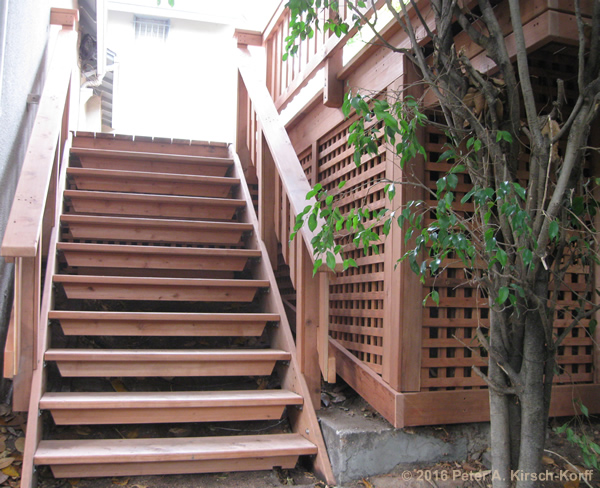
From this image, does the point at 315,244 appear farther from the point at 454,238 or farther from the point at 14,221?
the point at 14,221

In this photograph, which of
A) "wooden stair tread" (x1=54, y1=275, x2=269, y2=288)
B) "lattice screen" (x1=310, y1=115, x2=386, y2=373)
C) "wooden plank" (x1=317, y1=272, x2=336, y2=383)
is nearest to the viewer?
"wooden plank" (x1=317, y1=272, x2=336, y2=383)

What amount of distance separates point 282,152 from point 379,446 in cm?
164

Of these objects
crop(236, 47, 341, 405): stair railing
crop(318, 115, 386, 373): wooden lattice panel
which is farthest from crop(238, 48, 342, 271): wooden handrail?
crop(318, 115, 386, 373): wooden lattice panel

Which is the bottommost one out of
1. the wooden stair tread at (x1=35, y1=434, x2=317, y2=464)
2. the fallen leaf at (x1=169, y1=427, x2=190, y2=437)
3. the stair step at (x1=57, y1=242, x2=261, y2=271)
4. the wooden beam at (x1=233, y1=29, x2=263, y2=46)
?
the fallen leaf at (x1=169, y1=427, x2=190, y2=437)

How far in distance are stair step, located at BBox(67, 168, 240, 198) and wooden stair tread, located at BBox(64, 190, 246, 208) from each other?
0.11 meters

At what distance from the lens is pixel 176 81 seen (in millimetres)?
10453

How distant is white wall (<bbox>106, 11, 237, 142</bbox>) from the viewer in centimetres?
1016

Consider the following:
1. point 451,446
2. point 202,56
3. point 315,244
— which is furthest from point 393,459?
point 202,56

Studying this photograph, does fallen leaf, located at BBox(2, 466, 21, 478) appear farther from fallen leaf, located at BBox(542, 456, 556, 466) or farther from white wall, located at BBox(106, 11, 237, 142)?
white wall, located at BBox(106, 11, 237, 142)

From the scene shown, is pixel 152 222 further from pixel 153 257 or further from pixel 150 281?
pixel 150 281

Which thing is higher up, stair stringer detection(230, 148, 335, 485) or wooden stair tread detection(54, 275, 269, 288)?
wooden stair tread detection(54, 275, 269, 288)

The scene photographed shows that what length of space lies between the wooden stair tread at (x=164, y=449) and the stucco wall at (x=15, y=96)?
85 cm

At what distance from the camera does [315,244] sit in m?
1.91

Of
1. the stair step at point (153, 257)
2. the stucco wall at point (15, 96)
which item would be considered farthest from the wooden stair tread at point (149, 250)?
the stucco wall at point (15, 96)
